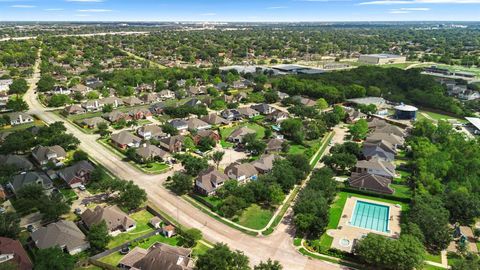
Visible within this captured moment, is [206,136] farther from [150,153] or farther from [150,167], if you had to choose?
[150,167]

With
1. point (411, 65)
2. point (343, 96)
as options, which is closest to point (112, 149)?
point (343, 96)

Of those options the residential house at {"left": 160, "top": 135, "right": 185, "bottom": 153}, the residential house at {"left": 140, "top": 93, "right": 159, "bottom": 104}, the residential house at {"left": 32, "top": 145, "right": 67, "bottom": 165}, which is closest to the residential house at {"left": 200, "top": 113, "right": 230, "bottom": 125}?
the residential house at {"left": 160, "top": 135, "right": 185, "bottom": 153}

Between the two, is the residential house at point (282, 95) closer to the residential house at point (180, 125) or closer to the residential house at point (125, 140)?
the residential house at point (180, 125)

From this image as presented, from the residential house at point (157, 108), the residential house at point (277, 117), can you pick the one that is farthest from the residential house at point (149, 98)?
the residential house at point (277, 117)

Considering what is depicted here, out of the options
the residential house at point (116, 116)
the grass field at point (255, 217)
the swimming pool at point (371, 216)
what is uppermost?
the residential house at point (116, 116)

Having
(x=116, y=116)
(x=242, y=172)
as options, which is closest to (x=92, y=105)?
(x=116, y=116)

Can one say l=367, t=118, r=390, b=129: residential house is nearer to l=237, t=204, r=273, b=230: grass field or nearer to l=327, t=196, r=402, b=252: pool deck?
l=327, t=196, r=402, b=252: pool deck
